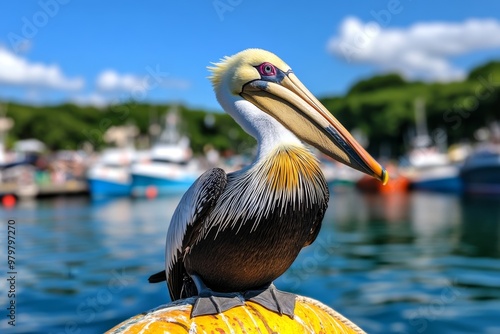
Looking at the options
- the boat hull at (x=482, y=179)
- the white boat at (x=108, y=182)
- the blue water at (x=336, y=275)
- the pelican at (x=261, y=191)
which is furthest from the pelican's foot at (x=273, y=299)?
the white boat at (x=108, y=182)

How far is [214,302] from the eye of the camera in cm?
296

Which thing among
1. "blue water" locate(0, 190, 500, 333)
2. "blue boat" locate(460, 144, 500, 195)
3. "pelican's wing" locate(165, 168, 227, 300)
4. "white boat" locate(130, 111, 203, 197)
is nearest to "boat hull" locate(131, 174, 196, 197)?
"white boat" locate(130, 111, 203, 197)

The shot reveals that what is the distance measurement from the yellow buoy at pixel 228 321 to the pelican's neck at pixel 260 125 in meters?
0.79

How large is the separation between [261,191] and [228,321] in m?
0.66

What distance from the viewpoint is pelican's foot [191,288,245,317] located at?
2.92 meters

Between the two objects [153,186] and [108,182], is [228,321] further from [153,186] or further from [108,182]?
[108,182]

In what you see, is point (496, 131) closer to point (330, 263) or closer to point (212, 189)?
point (330, 263)

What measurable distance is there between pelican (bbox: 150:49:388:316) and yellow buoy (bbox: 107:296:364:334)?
0.05 metres

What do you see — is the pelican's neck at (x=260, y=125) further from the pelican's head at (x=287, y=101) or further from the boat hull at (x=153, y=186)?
the boat hull at (x=153, y=186)

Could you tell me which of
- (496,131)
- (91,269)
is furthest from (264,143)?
(496,131)

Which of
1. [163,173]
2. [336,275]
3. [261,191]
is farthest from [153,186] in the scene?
[261,191]

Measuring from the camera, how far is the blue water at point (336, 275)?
683cm

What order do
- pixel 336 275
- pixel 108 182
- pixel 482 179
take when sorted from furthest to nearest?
1. pixel 108 182
2. pixel 482 179
3. pixel 336 275

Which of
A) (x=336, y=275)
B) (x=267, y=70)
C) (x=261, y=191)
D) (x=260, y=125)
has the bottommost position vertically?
(x=336, y=275)
